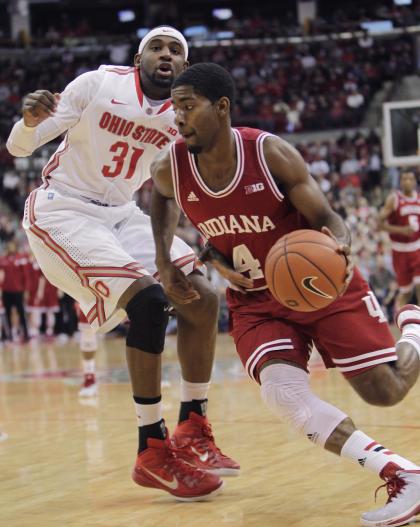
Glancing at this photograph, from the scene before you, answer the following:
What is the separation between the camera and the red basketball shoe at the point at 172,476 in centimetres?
401

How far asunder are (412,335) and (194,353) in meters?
1.14

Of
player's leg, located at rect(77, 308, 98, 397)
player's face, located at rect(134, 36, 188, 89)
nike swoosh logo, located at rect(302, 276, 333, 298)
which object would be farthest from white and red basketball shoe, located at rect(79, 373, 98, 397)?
nike swoosh logo, located at rect(302, 276, 333, 298)

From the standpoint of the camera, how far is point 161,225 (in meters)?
4.10

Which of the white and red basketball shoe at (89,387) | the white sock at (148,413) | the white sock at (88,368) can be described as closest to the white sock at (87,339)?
the white sock at (88,368)

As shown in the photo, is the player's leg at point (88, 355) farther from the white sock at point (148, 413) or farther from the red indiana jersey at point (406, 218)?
the red indiana jersey at point (406, 218)

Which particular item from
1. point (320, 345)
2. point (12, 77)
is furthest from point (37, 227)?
point (12, 77)

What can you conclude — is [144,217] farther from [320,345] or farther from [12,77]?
[12,77]

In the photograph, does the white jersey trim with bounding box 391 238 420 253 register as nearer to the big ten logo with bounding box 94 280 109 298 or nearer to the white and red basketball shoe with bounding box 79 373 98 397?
the white and red basketball shoe with bounding box 79 373 98 397

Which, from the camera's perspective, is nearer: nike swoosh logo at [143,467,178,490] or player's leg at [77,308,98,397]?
nike swoosh logo at [143,467,178,490]

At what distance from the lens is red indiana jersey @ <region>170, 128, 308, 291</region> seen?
3686 mm

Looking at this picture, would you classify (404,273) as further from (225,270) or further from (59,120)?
(225,270)

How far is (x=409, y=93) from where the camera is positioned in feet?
78.0

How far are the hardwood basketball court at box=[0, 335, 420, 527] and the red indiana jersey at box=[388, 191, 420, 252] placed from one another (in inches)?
135

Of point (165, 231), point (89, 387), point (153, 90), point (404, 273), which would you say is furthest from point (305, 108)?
point (165, 231)
